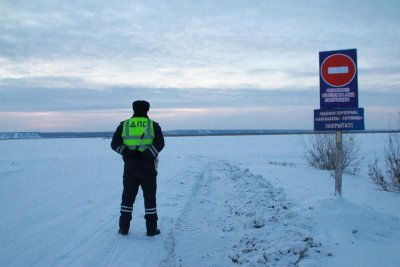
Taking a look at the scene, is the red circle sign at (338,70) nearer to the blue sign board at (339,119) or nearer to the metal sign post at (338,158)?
the blue sign board at (339,119)

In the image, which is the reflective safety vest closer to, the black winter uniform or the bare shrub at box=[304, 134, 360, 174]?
the black winter uniform

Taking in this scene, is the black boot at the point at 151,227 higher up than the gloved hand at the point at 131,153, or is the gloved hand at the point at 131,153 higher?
the gloved hand at the point at 131,153

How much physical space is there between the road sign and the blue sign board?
9 cm

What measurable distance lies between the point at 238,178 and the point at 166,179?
258 centimetres

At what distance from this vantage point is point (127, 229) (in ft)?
20.0

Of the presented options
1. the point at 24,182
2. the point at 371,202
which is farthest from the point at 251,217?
the point at 24,182

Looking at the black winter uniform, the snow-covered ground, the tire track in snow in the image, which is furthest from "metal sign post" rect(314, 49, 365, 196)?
the black winter uniform

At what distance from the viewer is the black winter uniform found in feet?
19.8

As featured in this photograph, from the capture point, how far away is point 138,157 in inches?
238

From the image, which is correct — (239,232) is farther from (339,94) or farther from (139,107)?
(339,94)

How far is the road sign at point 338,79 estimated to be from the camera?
22.7 ft

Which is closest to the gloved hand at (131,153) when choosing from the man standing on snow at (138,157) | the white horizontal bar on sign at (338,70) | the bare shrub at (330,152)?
the man standing on snow at (138,157)

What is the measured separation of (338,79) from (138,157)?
3956 mm

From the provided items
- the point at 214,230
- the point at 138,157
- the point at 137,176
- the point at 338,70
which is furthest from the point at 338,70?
the point at 137,176
